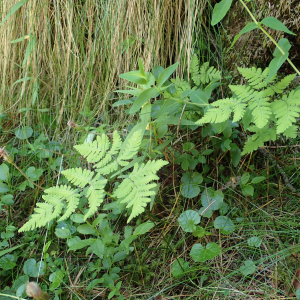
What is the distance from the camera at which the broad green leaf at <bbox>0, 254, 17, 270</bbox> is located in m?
1.36

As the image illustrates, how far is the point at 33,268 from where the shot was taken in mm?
1346

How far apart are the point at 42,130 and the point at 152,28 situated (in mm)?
929

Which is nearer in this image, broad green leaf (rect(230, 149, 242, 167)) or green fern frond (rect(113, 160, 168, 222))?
green fern frond (rect(113, 160, 168, 222))

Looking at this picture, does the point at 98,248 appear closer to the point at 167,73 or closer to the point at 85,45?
the point at 167,73

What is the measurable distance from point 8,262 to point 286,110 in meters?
1.33

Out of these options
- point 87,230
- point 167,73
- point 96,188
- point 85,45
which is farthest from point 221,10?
point 85,45

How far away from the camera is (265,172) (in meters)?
1.47

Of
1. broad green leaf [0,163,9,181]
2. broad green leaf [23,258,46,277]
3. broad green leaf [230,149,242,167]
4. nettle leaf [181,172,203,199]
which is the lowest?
broad green leaf [23,258,46,277]

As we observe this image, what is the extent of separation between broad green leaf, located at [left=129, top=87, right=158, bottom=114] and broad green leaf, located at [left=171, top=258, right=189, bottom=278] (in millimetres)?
634

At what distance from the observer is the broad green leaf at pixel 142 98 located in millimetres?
1165

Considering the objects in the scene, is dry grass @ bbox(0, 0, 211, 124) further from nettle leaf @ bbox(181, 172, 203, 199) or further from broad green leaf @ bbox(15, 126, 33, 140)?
nettle leaf @ bbox(181, 172, 203, 199)

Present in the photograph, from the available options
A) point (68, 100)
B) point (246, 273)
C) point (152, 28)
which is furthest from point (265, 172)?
point (68, 100)

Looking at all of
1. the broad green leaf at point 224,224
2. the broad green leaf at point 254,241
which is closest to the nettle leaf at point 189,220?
the broad green leaf at point 224,224

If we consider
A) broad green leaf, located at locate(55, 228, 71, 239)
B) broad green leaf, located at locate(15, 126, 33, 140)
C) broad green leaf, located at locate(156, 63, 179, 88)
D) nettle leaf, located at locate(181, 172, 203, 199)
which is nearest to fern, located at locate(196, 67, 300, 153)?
broad green leaf, located at locate(156, 63, 179, 88)
